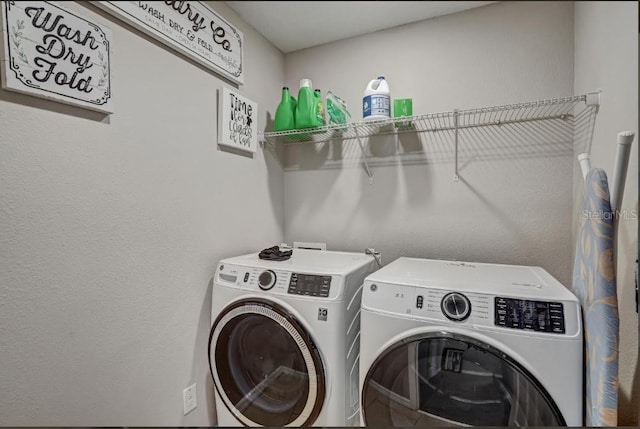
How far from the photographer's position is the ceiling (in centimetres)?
69

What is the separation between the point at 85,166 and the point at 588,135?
6.06 ft

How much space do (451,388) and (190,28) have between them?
163cm

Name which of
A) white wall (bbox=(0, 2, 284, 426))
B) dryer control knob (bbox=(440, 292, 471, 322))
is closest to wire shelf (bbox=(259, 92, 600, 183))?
white wall (bbox=(0, 2, 284, 426))

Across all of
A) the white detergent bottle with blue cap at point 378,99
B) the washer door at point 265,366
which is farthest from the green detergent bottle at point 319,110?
the washer door at point 265,366

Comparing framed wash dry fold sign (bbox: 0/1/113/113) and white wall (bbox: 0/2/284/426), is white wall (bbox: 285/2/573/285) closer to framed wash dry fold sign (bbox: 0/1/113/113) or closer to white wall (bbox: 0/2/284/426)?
white wall (bbox: 0/2/284/426)

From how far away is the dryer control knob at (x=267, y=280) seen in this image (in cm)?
118

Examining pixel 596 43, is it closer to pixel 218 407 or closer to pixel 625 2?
pixel 625 2

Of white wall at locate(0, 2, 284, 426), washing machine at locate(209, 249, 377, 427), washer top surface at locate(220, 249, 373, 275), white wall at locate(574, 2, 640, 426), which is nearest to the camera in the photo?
white wall at locate(574, 2, 640, 426)

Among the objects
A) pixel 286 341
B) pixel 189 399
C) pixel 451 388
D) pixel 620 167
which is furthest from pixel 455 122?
pixel 189 399

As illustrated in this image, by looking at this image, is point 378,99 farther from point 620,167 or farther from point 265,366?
point 265,366

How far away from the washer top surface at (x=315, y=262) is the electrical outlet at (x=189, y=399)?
23.0 inches

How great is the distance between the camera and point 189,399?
4.24 feet

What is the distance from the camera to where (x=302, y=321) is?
111 centimetres

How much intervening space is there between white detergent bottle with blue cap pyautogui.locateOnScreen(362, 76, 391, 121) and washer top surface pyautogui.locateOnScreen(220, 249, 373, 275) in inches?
27.9
